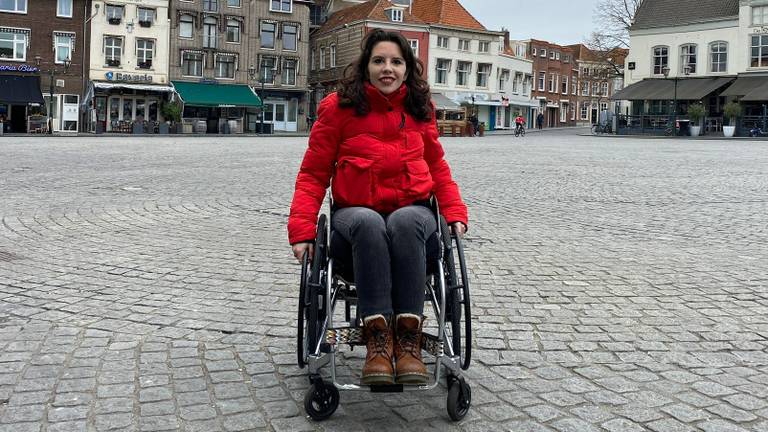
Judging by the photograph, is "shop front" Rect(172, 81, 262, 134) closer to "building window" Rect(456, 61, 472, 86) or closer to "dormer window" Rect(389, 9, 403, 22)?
"dormer window" Rect(389, 9, 403, 22)

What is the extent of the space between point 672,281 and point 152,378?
3.98 meters

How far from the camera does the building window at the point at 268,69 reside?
51.4 metres

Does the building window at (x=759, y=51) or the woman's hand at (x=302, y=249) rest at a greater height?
the building window at (x=759, y=51)

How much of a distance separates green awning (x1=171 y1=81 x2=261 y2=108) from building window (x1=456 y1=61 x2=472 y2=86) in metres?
17.6

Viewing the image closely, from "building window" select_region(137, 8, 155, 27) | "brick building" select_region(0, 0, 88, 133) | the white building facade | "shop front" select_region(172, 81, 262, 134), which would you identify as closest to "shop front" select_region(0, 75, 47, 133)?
"brick building" select_region(0, 0, 88, 133)

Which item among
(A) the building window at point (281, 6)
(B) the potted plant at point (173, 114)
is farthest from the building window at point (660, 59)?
(B) the potted plant at point (173, 114)

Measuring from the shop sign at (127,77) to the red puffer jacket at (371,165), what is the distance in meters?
45.3

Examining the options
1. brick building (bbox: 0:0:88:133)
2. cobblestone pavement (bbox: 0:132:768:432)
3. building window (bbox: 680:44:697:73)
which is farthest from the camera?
building window (bbox: 680:44:697:73)

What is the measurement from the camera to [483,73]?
6225 cm

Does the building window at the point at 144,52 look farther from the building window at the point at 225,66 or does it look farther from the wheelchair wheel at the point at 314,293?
the wheelchair wheel at the point at 314,293

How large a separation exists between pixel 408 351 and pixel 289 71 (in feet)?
167

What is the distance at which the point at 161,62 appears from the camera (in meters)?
47.5

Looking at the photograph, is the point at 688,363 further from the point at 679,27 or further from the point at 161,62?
the point at 679,27

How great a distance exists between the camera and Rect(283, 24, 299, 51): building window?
171ft
